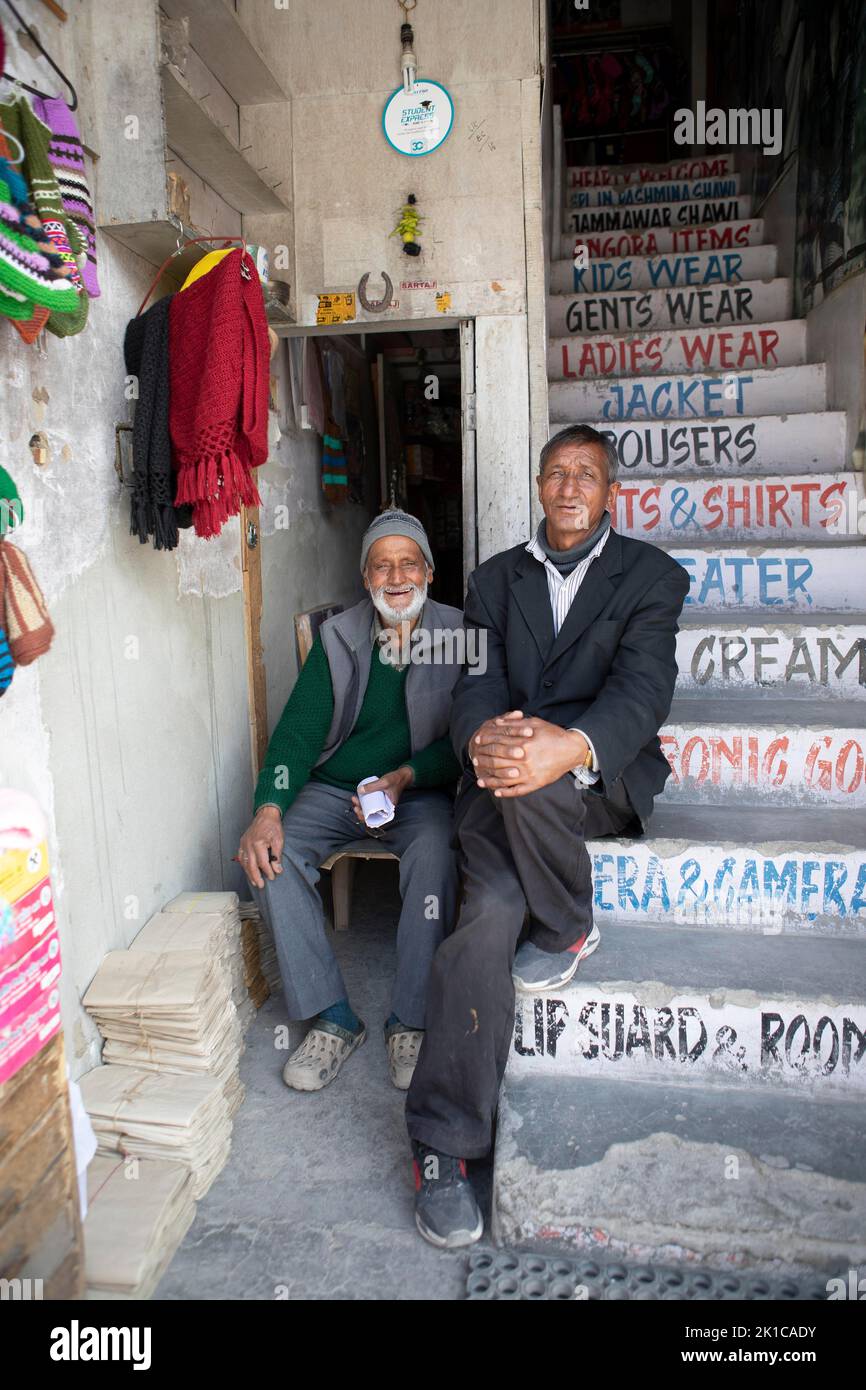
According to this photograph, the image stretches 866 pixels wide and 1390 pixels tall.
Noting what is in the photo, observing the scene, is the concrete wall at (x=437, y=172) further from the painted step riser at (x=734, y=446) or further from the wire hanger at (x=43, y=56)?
the wire hanger at (x=43, y=56)

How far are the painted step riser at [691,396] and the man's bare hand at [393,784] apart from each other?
184cm

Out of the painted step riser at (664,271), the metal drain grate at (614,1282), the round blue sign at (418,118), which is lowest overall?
the metal drain grate at (614,1282)

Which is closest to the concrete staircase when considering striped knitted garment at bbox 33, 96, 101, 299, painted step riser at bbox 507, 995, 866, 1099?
painted step riser at bbox 507, 995, 866, 1099

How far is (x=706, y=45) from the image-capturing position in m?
7.23

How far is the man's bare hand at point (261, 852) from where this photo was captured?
2510 millimetres

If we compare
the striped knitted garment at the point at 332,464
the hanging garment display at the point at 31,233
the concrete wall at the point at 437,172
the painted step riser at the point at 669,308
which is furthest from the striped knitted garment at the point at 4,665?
the painted step riser at the point at 669,308

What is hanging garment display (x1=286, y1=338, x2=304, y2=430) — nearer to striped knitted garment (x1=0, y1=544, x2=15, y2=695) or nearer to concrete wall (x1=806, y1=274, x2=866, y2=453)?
concrete wall (x1=806, y1=274, x2=866, y2=453)

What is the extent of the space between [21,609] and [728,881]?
1.78 metres

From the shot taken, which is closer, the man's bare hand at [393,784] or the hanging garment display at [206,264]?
the hanging garment display at [206,264]

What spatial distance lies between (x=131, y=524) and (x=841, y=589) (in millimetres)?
2322

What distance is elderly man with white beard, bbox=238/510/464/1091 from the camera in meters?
2.50

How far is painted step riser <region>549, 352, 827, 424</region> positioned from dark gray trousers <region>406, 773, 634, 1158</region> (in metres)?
2.26

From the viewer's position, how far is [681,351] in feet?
13.4
